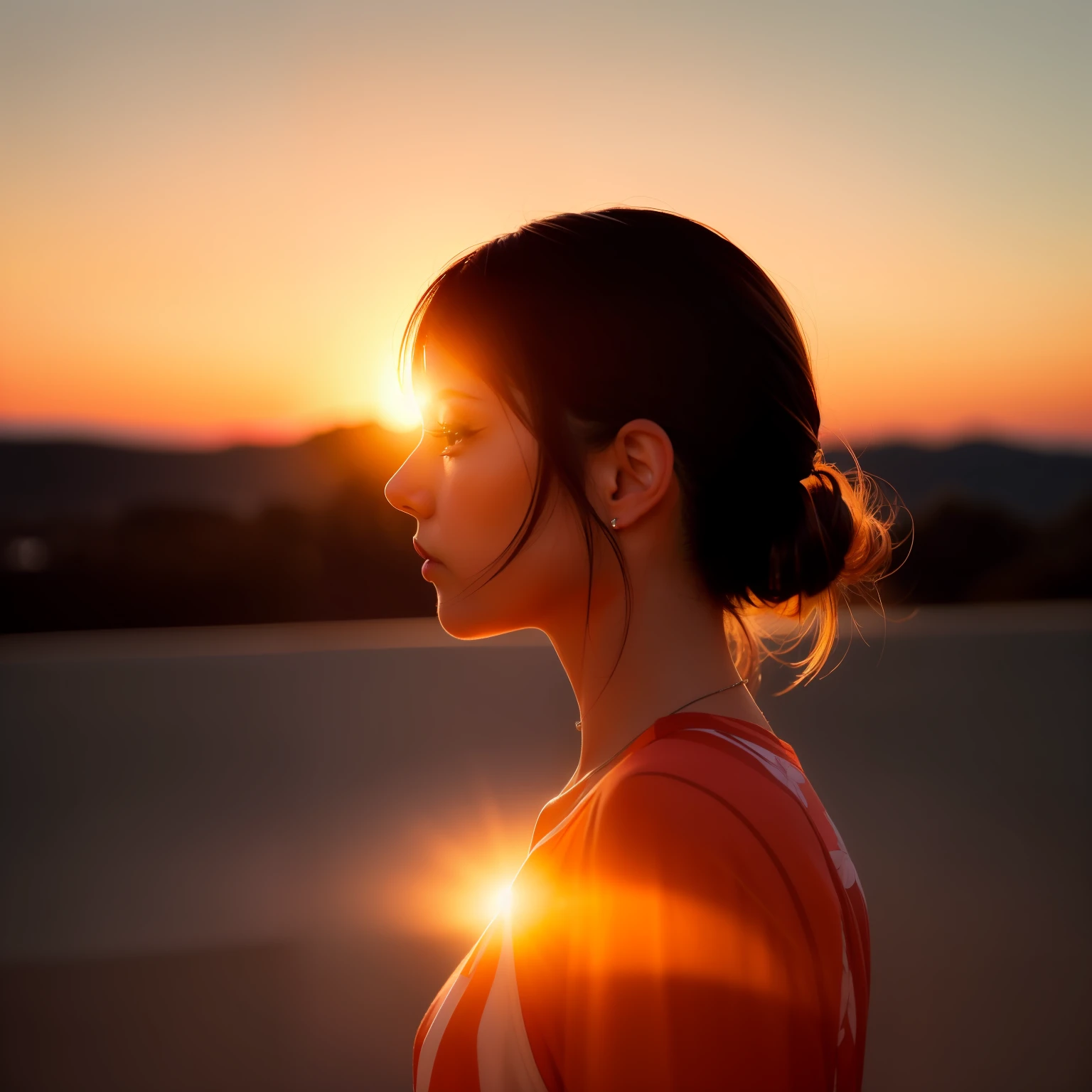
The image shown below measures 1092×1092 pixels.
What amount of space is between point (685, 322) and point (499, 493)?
0.75 ft

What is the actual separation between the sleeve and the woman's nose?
37 centimetres

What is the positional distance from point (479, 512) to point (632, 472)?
0.49 ft

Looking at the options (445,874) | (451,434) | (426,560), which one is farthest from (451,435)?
(445,874)

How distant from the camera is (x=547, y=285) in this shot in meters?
0.83

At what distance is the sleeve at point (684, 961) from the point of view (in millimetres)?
592

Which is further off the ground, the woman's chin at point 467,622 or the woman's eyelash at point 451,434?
the woman's eyelash at point 451,434

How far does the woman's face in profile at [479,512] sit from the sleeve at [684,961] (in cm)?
26

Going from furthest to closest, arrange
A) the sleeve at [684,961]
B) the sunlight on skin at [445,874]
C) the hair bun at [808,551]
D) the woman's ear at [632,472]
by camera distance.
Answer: the sunlight on skin at [445,874] → the hair bun at [808,551] → the woman's ear at [632,472] → the sleeve at [684,961]

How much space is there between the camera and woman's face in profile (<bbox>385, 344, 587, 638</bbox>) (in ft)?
2.75

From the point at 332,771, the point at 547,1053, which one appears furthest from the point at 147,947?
the point at 547,1053

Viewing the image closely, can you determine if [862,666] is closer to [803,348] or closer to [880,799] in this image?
[880,799]

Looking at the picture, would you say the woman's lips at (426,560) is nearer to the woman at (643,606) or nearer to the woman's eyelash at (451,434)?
the woman at (643,606)

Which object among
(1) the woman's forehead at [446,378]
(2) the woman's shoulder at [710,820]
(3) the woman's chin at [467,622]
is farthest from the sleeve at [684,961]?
(1) the woman's forehead at [446,378]

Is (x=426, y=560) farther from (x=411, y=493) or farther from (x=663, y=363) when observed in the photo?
(x=663, y=363)
